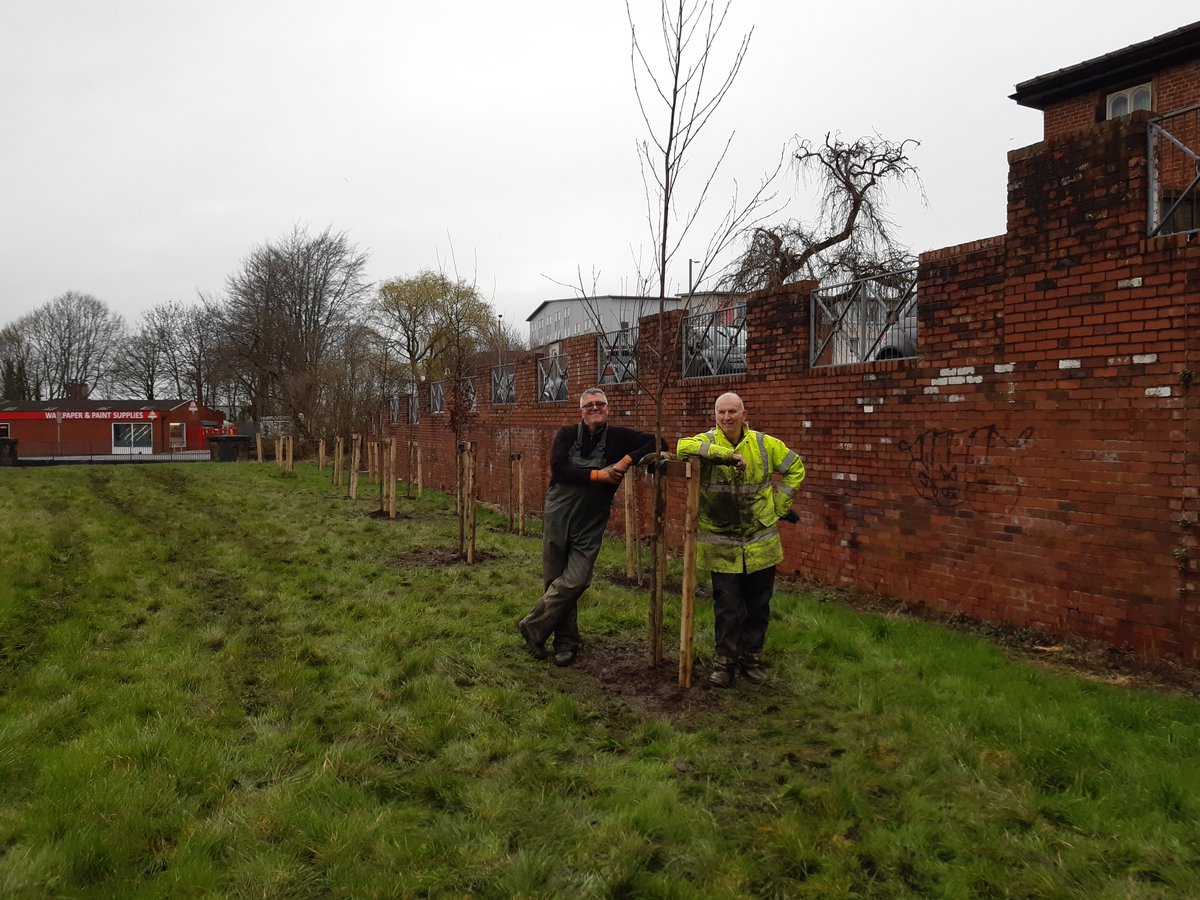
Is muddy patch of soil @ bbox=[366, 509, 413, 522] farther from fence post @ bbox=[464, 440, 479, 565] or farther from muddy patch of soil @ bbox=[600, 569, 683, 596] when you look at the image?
muddy patch of soil @ bbox=[600, 569, 683, 596]

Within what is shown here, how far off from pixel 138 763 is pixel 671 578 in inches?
208

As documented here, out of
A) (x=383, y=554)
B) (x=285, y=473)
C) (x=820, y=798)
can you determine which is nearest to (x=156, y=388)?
(x=285, y=473)

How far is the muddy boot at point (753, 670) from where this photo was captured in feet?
15.6

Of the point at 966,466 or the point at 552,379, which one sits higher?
the point at 552,379

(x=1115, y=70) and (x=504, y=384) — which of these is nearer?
(x=504, y=384)

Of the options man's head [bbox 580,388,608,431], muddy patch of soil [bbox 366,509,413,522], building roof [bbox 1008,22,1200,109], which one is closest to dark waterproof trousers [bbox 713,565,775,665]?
man's head [bbox 580,388,608,431]

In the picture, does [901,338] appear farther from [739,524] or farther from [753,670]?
[753,670]

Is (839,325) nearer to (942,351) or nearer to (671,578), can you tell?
(942,351)

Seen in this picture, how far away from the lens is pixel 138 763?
3529 millimetres

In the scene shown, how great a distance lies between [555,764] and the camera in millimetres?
3635

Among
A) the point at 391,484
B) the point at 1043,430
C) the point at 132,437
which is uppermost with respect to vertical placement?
the point at 1043,430

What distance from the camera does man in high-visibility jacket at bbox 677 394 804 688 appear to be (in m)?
4.55

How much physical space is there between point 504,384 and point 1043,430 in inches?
462

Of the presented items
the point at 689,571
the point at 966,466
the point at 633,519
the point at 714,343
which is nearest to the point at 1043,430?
the point at 966,466
